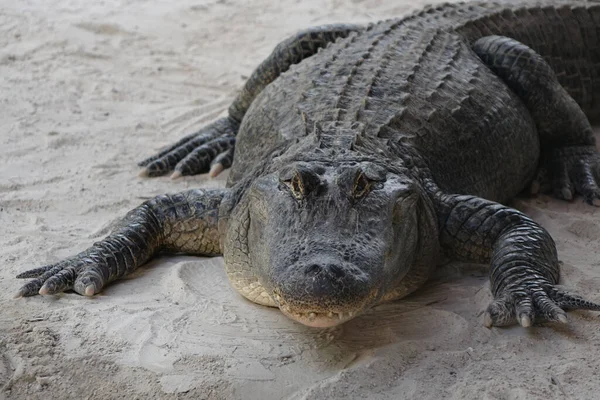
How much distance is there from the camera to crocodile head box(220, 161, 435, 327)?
2.67 m

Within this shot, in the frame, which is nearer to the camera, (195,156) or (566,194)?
(566,194)

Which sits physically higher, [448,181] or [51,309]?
[448,181]

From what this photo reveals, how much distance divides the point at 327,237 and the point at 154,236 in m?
1.39

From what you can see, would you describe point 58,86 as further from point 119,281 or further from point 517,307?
point 517,307

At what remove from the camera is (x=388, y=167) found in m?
3.47

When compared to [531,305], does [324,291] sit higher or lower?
higher

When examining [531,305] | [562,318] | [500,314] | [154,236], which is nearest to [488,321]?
[500,314]

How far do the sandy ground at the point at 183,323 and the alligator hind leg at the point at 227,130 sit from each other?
144 mm

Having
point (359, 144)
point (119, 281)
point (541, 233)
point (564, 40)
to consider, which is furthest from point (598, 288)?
point (564, 40)

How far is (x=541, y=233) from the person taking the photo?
3.57 meters

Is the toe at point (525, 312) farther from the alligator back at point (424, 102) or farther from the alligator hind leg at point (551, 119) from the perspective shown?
the alligator hind leg at point (551, 119)

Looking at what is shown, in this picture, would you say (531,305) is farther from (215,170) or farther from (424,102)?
(215,170)

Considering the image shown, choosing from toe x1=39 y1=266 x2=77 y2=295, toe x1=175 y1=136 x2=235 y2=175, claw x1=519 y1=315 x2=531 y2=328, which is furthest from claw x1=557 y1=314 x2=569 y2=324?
toe x1=175 y1=136 x2=235 y2=175

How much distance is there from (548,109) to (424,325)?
222 centimetres
